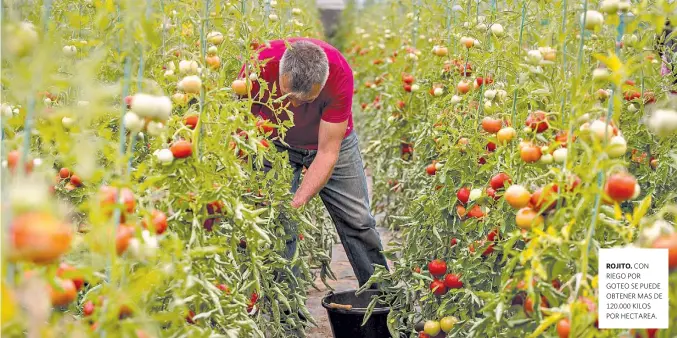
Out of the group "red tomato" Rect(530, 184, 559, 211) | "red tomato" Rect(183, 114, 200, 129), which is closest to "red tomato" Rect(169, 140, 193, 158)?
"red tomato" Rect(183, 114, 200, 129)

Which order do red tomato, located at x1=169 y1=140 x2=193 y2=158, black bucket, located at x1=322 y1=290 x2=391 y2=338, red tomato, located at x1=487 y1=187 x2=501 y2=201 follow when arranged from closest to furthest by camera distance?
red tomato, located at x1=169 y1=140 x2=193 y2=158 < red tomato, located at x1=487 y1=187 x2=501 y2=201 < black bucket, located at x1=322 y1=290 x2=391 y2=338

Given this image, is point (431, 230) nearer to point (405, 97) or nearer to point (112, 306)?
point (112, 306)

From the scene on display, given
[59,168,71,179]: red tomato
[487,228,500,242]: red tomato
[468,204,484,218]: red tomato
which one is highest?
[59,168,71,179]: red tomato

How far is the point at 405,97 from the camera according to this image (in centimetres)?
514

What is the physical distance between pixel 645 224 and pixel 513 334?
0.44 m

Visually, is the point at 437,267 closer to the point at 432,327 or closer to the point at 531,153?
the point at 432,327

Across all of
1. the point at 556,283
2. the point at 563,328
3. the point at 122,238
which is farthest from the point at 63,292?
the point at 556,283

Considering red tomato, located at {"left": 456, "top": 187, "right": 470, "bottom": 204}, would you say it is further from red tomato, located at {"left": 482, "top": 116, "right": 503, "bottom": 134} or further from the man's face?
the man's face

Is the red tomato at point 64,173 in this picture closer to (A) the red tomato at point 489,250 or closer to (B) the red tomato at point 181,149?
(B) the red tomato at point 181,149

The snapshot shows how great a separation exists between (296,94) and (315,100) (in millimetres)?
272

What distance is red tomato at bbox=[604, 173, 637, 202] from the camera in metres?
1.73

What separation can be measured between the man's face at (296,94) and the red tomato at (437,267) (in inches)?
32.2

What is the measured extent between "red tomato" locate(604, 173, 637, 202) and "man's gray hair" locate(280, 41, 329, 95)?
5.25 ft

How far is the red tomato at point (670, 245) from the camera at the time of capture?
167 centimetres
